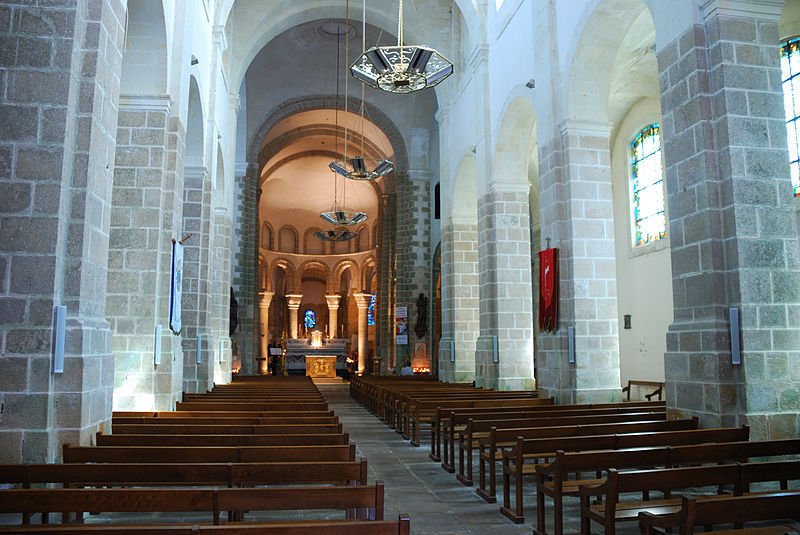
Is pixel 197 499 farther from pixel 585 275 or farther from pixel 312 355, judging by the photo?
pixel 312 355

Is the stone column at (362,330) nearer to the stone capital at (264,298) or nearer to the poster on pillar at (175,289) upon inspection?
the stone capital at (264,298)

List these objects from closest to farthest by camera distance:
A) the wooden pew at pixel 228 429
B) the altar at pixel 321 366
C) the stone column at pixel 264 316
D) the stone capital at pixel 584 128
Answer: the wooden pew at pixel 228 429 < the stone capital at pixel 584 128 < the altar at pixel 321 366 < the stone column at pixel 264 316

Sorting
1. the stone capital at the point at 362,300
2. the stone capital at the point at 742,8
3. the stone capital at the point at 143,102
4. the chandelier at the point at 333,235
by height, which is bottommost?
the stone capital at the point at 362,300

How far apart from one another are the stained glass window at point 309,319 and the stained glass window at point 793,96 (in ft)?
92.5

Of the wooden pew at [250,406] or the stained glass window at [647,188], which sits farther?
the stained glass window at [647,188]

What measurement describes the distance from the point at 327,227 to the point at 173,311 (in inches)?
992

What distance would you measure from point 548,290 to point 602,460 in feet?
18.6

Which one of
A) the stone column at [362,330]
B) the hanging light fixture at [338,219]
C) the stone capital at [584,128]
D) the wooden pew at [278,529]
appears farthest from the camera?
the stone column at [362,330]

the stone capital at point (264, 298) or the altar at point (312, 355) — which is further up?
the stone capital at point (264, 298)

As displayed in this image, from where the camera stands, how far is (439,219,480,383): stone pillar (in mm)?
14484

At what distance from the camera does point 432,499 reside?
548 centimetres

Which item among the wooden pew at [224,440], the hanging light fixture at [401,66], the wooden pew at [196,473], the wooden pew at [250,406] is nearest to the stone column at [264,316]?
the hanging light fixture at [401,66]

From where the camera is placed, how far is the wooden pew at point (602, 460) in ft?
12.7

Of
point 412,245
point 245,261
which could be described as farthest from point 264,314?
point 412,245
